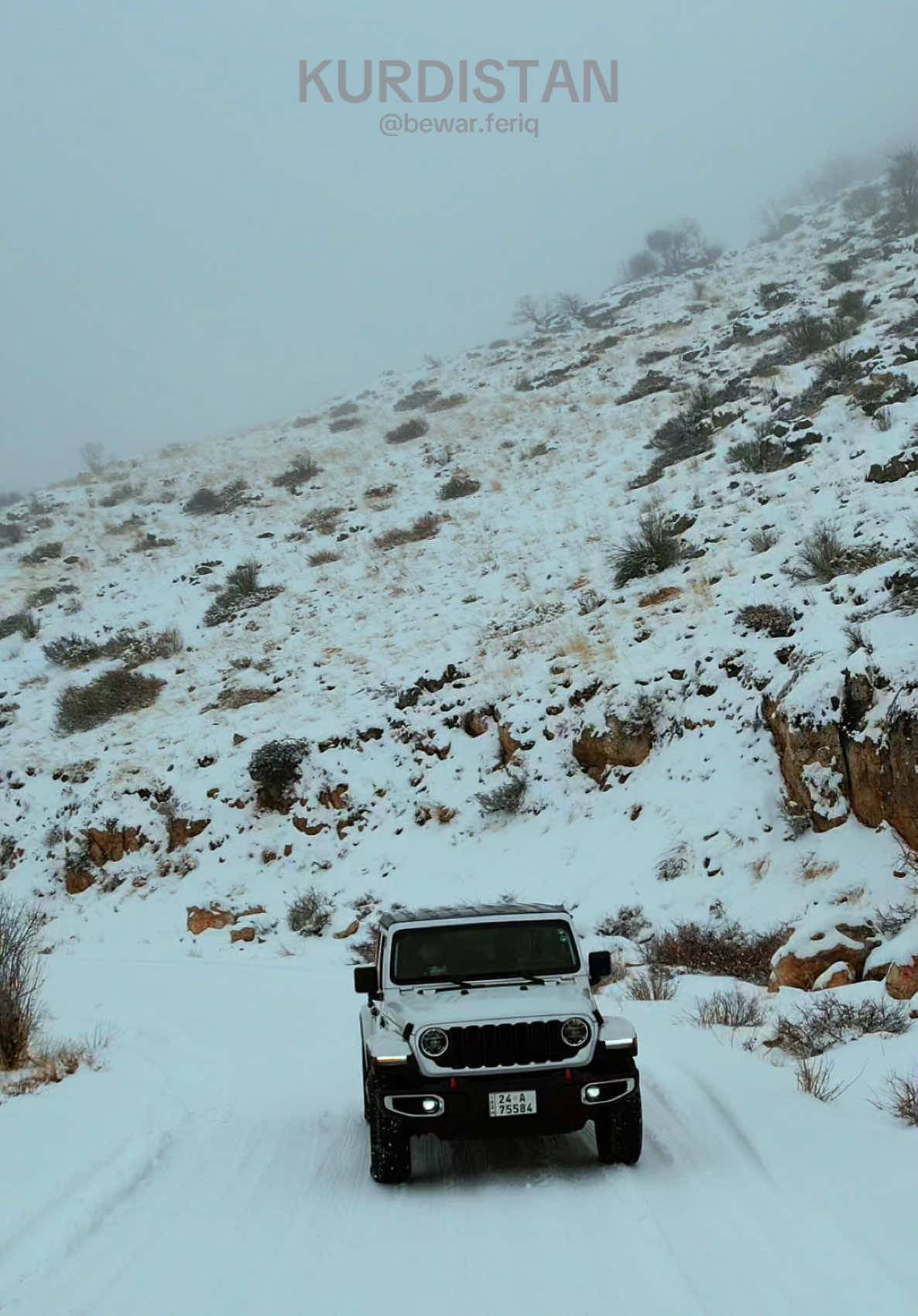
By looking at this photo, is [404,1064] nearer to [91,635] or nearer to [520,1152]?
[520,1152]

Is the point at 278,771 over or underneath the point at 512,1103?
underneath

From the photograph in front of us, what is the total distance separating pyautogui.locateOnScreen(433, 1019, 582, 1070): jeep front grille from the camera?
18.0 feet

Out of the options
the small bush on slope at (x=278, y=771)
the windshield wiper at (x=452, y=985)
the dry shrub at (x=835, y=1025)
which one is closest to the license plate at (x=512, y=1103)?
the windshield wiper at (x=452, y=985)

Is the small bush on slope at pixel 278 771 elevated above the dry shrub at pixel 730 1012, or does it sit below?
below

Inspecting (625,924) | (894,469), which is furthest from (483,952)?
(894,469)

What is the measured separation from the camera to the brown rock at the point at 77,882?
17.9 m

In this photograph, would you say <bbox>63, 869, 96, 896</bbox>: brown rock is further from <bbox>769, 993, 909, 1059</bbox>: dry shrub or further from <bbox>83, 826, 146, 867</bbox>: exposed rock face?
<bbox>769, 993, 909, 1059</bbox>: dry shrub

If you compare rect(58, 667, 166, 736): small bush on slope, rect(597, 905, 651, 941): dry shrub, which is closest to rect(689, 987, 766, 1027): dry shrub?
rect(597, 905, 651, 941): dry shrub

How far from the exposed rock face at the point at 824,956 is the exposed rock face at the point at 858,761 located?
1239mm

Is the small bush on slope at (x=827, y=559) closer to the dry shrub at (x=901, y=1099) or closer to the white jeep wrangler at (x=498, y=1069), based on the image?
the dry shrub at (x=901, y=1099)

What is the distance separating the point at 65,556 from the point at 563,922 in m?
30.4

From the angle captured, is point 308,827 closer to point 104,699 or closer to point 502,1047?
point 104,699

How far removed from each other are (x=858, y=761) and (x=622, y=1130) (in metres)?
6.21

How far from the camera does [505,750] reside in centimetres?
1608
